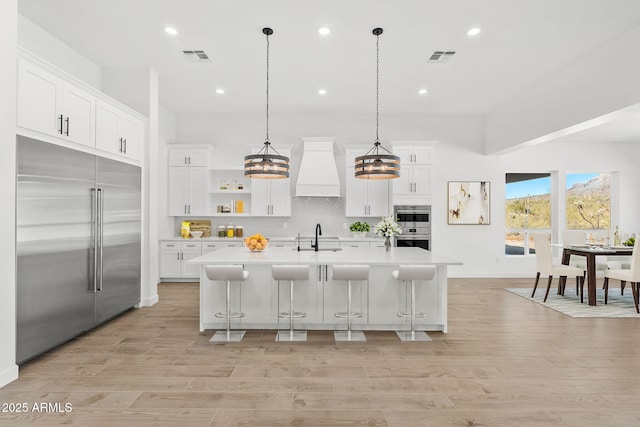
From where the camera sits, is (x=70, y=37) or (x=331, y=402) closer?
(x=331, y=402)

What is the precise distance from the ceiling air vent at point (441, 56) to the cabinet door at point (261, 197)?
151 inches

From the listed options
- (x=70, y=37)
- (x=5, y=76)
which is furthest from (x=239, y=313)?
(x=70, y=37)

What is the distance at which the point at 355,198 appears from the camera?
25.3 ft

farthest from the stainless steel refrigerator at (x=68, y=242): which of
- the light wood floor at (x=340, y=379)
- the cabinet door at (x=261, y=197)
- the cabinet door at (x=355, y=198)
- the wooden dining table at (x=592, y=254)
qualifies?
the wooden dining table at (x=592, y=254)

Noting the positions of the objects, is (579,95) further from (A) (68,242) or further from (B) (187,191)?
(B) (187,191)

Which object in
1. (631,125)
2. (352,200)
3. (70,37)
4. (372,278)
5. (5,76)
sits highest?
(70,37)

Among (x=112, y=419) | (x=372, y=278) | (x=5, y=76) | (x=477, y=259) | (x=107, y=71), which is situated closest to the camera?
(x=112, y=419)

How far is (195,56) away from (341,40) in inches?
77.2

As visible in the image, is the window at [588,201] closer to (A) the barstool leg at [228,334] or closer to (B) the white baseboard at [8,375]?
(A) the barstool leg at [228,334]

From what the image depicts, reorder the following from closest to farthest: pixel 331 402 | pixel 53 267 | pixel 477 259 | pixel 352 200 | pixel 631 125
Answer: pixel 331 402, pixel 53 267, pixel 631 125, pixel 352 200, pixel 477 259

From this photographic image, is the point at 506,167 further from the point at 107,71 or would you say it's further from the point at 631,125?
the point at 107,71

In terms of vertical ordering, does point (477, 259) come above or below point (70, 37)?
below

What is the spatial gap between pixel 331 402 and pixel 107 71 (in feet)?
17.5

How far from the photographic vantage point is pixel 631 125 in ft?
23.5
